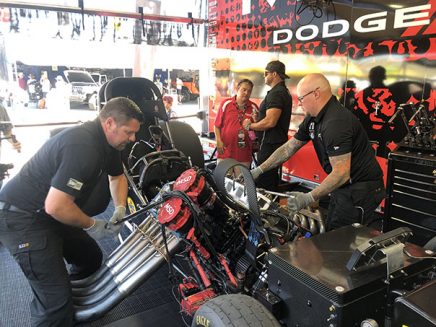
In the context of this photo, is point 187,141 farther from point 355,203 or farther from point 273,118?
point 355,203

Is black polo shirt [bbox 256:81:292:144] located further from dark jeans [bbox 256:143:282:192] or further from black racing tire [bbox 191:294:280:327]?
black racing tire [bbox 191:294:280:327]

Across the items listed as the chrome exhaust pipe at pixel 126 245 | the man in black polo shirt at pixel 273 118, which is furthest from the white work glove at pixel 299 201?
the man in black polo shirt at pixel 273 118

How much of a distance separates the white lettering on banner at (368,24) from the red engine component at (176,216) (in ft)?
9.72

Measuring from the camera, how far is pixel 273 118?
11.0 feet

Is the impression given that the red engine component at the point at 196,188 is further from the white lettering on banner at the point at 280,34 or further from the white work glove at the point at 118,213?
the white lettering on banner at the point at 280,34

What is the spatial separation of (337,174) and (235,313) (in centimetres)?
110

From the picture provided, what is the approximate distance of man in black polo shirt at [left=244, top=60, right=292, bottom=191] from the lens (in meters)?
3.37

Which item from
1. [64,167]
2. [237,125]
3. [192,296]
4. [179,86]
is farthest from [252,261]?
[179,86]

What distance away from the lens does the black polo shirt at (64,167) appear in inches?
71.8

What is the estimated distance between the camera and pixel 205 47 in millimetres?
6320

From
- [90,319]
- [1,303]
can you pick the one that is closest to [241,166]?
[90,319]

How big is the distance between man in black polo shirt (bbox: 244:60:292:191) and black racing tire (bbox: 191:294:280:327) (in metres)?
2.09

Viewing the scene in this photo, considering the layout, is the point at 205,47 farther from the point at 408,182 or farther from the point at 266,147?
the point at 408,182

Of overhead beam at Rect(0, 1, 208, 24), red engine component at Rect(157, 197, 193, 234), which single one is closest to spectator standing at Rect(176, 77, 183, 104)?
overhead beam at Rect(0, 1, 208, 24)
